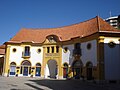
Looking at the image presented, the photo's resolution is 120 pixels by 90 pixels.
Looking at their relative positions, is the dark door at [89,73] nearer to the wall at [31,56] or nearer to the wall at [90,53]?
the wall at [90,53]

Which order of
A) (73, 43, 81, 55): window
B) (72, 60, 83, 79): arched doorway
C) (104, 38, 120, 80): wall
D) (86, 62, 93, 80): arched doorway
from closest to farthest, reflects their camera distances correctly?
(104, 38, 120, 80): wall, (86, 62, 93, 80): arched doorway, (72, 60, 83, 79): arched doorway, (73, 43, 81, 55): window

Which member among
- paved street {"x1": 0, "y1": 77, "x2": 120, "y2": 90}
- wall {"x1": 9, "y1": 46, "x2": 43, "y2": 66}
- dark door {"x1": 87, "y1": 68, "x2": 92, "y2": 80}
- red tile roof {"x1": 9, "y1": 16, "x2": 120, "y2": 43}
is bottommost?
paved street {"x1": 0, "y1": 77, "x2": 120, "y2": 90}

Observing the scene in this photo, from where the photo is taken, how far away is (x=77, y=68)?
35.3 meters

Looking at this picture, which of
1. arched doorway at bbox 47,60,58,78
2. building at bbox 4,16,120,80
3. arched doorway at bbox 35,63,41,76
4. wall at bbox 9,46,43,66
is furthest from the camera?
arched doorway at bbox 47,60,58,78

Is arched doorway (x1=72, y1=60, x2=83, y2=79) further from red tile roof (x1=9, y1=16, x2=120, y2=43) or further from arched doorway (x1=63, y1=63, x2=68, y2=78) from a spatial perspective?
red tile roof (x1=9, y1=16, x2=120, y2=43)

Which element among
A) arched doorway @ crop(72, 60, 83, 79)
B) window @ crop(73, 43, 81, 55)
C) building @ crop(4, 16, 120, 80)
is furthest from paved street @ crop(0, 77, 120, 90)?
window @ crop(73, 43, 81, 55)

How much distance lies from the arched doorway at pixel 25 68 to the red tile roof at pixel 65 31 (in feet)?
15.9

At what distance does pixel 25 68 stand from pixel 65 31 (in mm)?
11638

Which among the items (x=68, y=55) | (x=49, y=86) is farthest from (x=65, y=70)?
(x=49, y=86)

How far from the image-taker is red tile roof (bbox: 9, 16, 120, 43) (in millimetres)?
34344

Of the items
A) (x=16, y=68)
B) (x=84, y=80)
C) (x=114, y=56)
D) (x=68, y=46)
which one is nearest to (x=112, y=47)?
(x=114, y=56)

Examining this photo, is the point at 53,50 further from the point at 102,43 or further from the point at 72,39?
the point at 102,43

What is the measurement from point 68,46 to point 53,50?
12.9ft

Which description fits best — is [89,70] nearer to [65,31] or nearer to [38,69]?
[65,31]
